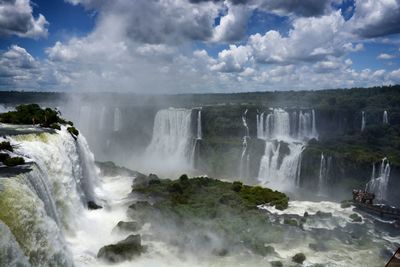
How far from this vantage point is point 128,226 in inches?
1032

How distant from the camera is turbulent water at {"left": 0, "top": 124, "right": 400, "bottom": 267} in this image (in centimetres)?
1415

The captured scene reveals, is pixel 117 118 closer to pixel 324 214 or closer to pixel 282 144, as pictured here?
pixel 282 144

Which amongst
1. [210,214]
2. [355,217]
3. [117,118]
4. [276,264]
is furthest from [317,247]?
[117,118]

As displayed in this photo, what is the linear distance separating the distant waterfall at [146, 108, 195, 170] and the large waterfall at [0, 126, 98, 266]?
2833 centimetres

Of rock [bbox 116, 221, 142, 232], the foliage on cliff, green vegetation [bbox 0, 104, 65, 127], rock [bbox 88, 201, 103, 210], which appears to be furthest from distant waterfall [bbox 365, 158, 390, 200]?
green vegetation [bbox 0, 104, 65, 127]

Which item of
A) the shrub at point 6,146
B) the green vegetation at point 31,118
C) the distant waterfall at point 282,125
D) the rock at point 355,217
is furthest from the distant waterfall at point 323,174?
the shrub at point 6,146

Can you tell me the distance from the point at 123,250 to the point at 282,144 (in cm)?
3287

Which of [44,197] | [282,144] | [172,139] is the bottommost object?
[172,139]

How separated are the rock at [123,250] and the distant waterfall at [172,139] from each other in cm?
3510

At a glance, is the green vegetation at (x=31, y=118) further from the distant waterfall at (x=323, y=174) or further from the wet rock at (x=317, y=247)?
the distant waterfall at (x=323, y=174)

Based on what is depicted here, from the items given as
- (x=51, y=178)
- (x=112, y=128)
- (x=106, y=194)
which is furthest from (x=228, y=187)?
(x=112, y=128)

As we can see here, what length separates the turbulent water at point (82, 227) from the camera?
14.1 m

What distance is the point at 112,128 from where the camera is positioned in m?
69.1

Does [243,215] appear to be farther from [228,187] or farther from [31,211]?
[31,211]
